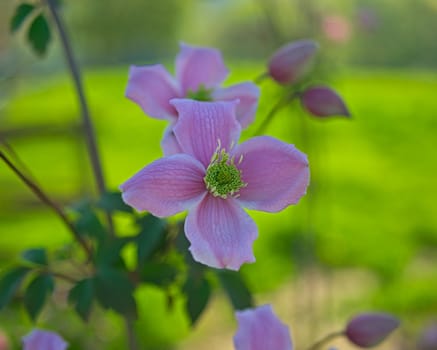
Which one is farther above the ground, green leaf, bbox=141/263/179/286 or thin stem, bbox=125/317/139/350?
green leaf, bbox=141/263/179/286

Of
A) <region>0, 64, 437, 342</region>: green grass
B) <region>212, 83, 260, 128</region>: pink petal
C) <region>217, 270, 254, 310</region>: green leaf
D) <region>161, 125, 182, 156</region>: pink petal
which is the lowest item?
<region>0, 64, 437, 342</region>: green grass

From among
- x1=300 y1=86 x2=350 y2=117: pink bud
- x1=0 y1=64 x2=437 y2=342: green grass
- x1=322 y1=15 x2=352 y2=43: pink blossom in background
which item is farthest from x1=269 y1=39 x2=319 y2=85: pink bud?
x1=322 y1=15 x2=352 y2=43: pink blossom in background

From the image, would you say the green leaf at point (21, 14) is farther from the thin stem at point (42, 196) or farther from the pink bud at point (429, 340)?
the pink bud at point (429, 340)

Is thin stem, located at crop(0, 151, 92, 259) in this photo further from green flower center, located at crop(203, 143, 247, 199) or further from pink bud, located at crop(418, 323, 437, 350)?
pink bud, located at crop(418, 323, 437, 350)

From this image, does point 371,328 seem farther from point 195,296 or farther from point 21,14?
point 21,14

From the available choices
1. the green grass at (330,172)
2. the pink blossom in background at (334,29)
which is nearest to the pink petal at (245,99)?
the green grass at (330,172)

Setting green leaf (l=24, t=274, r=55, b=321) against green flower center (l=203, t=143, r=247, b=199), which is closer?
green flower center (l=203, t=143, r=247, b=199)

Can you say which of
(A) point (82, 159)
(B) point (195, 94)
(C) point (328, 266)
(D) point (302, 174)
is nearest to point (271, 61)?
(B) point (195, 94)
